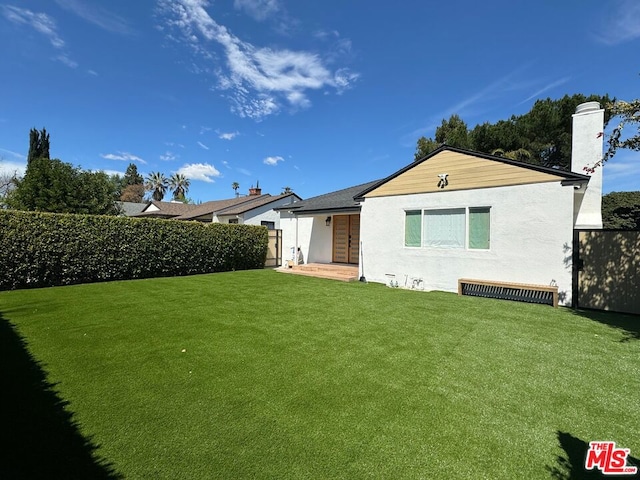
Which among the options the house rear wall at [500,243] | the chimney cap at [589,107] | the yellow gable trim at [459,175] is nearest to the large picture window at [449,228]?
the house rear wall at [500,243]

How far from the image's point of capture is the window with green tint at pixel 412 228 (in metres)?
10.4

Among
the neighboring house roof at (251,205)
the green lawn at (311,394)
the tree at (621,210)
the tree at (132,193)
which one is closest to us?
the green lawn at (311,394)

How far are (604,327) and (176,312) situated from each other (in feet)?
31.0

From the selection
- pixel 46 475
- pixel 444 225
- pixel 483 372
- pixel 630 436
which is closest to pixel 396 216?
pixel 444 225

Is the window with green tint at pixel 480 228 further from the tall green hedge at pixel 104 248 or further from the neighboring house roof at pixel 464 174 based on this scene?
the tall green hedge at pixel 104 248

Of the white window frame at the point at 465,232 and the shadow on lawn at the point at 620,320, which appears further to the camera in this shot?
the white window frame at the point at 465,232

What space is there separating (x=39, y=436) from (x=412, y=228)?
402 inches

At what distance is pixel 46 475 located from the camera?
2047 millimetres

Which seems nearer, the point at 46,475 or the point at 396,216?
the point at 46,475

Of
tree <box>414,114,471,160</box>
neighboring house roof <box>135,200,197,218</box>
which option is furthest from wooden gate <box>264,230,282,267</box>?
neighboring house roof <box>135,200,197,218</box>

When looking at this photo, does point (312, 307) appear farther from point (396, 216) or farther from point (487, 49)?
point (487, 49)

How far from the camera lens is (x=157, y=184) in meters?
63.2

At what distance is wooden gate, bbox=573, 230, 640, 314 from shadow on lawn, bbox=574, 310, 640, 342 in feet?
1.03

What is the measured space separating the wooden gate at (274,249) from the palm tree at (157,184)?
188ft
